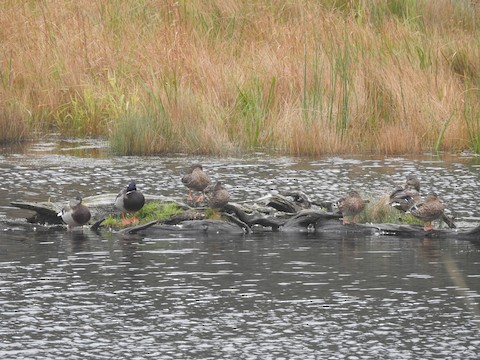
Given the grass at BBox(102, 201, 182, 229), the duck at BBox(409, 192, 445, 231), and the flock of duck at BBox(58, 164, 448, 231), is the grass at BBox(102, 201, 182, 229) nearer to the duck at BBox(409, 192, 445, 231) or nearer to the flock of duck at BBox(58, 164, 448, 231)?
the flock of duck at BBox(58, 164, 448, 231)

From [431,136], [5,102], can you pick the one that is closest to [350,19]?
[431,136]

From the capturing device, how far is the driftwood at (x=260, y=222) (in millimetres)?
12422

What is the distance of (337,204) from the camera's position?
12398 mm

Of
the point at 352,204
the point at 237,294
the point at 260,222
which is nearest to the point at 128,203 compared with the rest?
the point at 260,222

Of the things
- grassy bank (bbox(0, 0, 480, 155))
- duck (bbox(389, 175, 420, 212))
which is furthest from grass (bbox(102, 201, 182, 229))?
grassy bank (bbox(0, 0, 480, 155))

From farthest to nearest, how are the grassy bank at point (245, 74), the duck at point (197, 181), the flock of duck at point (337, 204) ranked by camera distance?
the grassy bank at point (245, 74) → the duck at point (197, 181) → the flock of duck at point (337, 204)

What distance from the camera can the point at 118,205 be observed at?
41.7 ft

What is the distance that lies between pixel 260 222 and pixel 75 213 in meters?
1.82

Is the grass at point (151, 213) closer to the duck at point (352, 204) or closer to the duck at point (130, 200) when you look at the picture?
the duck at point (130, 200)

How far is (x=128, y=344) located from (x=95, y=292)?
1.74 m

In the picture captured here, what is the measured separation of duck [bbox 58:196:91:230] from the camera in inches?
489

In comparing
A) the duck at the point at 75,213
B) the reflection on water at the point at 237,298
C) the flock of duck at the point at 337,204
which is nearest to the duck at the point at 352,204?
the flock of duck at the point at 337,204

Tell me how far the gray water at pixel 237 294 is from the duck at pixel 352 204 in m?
0.29

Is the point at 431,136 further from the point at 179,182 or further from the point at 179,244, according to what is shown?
the point at 179,244
